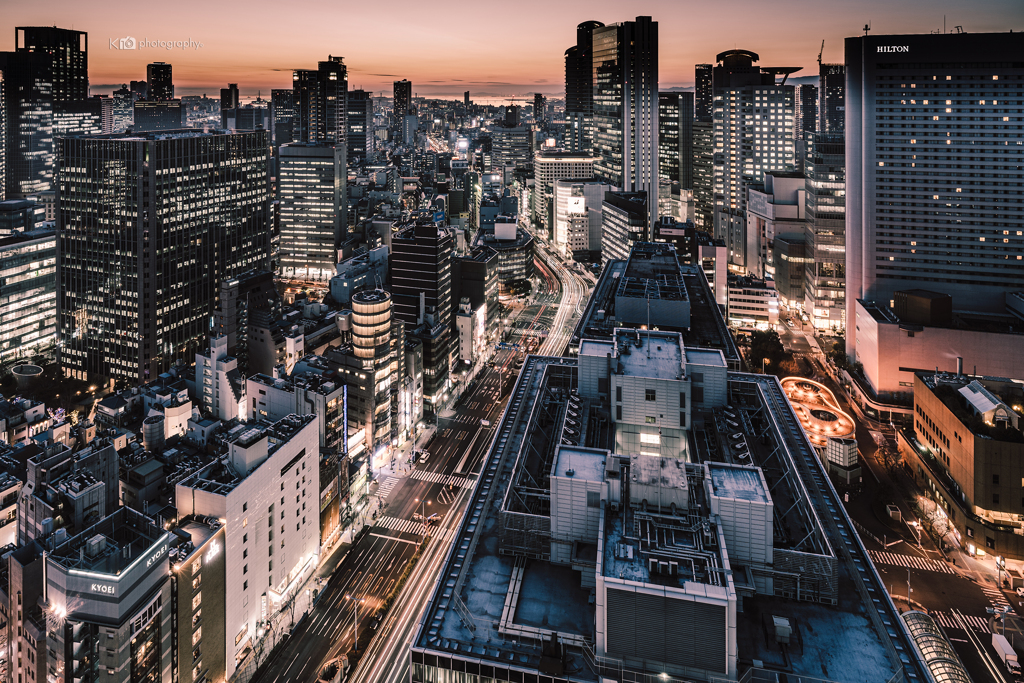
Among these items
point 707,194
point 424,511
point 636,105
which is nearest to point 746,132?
point 707,194

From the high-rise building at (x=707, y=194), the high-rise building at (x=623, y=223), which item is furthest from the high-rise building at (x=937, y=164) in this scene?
the high-rise building at (x=707, y=194)

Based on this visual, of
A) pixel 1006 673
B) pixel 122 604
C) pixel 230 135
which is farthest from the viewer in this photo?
pixel 230 135

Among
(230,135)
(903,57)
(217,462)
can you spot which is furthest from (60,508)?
(903,57)

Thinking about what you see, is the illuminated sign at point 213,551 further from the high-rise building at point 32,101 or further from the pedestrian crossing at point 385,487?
the high-rise building at point 32,101

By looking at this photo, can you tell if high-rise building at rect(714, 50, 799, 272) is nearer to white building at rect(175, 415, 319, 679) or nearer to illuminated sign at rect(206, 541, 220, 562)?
white building at rect(175, 415, 319, 679)

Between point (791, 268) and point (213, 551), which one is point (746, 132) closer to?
point (791, 268)

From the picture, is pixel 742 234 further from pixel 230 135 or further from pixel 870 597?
pixel 870 597

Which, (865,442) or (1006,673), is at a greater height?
(865,442)
